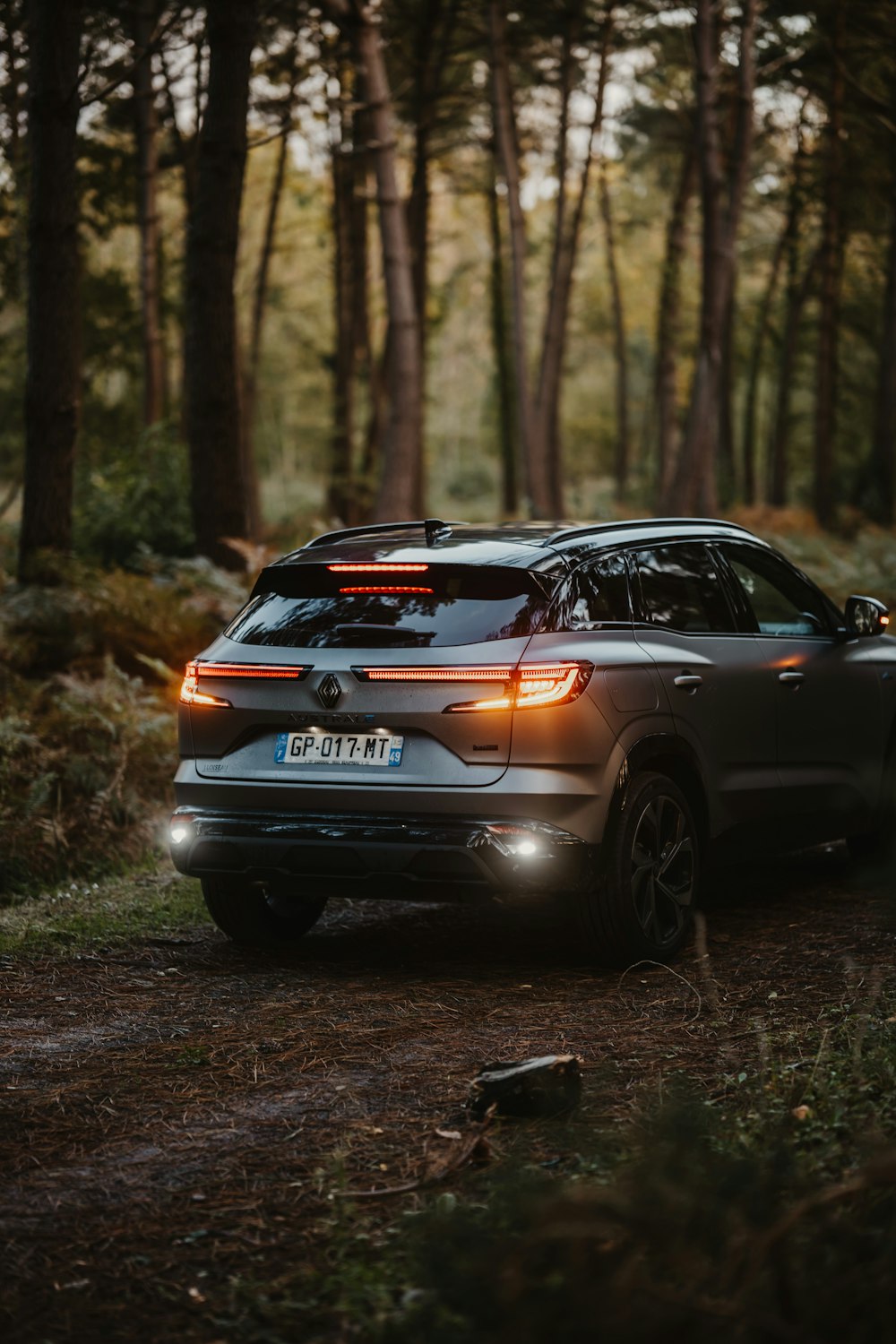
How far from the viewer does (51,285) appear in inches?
512

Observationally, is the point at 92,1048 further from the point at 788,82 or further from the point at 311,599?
the point at 788,82

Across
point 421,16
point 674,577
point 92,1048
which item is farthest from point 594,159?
point 92,1048

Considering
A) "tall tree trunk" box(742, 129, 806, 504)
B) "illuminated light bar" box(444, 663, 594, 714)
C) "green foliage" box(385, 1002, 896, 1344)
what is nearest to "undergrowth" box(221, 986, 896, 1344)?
"green foliage" box(385, 1002, 896, 1344)

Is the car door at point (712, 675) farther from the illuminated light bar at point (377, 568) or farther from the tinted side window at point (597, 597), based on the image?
the illuminated light bar at point (377, 568)

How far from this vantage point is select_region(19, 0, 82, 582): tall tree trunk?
493 inches

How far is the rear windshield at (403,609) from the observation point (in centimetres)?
617

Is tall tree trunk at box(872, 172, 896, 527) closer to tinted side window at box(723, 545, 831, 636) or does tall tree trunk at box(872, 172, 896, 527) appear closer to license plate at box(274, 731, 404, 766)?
tinted side window at box(723, 545, 831, 636)

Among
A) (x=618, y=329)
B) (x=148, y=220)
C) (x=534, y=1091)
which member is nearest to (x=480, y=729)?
(x=534, y=1091)

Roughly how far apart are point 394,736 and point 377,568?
723mm

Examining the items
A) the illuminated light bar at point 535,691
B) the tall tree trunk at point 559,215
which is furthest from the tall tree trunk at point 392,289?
the illuminated light bar at point 535,691

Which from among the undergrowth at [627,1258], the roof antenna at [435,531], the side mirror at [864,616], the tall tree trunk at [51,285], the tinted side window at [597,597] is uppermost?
the tall tree trunk at [51,285]

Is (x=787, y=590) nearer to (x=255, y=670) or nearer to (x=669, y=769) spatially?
(x=669, y=769)

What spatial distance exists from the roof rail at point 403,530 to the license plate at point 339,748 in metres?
0.93

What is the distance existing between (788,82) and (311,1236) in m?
29.0
